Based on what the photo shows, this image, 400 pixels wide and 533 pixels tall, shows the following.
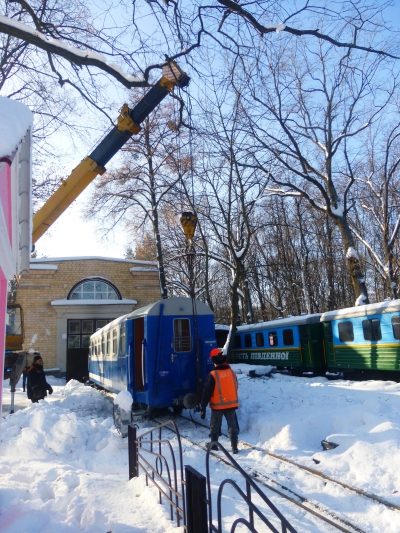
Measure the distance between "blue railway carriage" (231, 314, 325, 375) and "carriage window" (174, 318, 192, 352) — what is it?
933cm

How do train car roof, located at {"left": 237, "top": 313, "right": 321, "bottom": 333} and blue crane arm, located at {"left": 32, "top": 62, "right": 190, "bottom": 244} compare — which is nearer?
blue crane arm, located at {"left": 32, "top": 62, "right": 190, "bottom": 244}

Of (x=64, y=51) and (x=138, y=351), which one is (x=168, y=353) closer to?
(x=138, y=351)

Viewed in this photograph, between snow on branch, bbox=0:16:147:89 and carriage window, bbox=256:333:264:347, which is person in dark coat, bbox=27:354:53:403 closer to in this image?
snow on branch, bbox=0:16:147:89

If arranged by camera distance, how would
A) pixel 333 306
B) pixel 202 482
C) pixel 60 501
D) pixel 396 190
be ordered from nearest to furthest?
pixel 202 482 → pixel 60 501 → pixel 396 190 → pixel 333 306

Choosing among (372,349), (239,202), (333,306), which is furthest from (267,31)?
(333,306)

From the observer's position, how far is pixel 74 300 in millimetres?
26094

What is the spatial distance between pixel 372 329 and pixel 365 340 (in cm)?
56

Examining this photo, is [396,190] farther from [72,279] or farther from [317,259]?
[72,279]

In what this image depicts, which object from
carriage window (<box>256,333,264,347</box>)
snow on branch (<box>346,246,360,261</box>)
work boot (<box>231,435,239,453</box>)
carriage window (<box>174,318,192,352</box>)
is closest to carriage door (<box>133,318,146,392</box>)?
carriage window (<box>174,318,192,352</box>)

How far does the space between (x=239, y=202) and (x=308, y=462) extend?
15.5 meters

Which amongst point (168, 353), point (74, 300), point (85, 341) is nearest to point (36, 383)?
point (168, 353)

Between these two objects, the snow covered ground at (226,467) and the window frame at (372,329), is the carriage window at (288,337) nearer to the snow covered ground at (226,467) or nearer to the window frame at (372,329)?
the window frame at (372,329)

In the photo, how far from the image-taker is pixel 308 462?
22.7 feet

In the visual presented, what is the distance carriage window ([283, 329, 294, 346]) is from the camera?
20.0 meters
